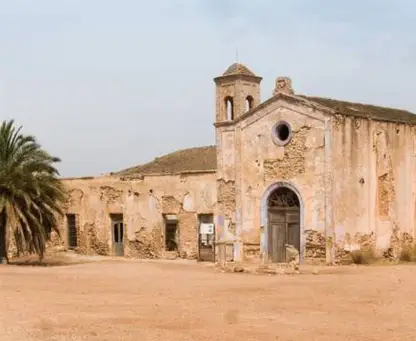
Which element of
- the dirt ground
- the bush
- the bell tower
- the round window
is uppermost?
the bell tower

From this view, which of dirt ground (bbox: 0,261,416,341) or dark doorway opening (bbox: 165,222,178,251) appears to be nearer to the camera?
dirt ground (bbox: 0,261,416,341)

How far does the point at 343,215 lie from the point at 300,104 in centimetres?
402

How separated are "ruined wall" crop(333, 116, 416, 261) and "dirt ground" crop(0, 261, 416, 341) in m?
2.78

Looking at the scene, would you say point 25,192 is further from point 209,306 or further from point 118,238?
point 209,306

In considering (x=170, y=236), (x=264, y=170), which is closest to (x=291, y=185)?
(x=264, y=170)

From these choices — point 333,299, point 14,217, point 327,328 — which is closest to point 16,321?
point 327,328

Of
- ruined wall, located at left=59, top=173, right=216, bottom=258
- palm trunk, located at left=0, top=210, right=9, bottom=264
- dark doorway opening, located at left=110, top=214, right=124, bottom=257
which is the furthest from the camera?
dark doorway opening, located at left=110, top=214, right=124, bottom=257

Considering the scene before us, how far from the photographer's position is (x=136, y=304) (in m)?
16.1

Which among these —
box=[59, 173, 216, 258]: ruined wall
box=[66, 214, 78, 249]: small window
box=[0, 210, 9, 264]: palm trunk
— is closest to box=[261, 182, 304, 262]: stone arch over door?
box=[59, 173, 216, 258]: ruined wall

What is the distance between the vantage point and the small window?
118 feet

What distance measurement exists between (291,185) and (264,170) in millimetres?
1282

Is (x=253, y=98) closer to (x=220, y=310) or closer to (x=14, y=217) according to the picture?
(x=14, y=217)

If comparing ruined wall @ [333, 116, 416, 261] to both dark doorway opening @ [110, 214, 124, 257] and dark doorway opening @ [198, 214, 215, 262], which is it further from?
dark doorway opening @ [110, 214, 124, 257]

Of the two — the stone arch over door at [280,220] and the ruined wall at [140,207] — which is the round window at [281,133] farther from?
the ruined wall at [140,207]
